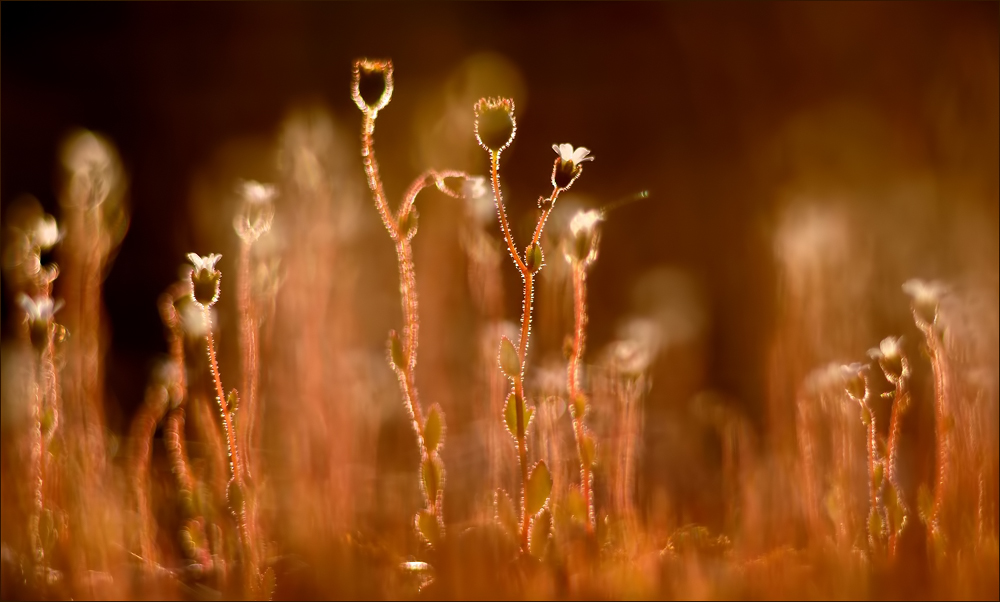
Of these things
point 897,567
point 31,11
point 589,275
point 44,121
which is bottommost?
point 897,567

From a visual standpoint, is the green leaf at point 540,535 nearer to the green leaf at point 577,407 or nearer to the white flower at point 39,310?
the green leaf at point 577,407

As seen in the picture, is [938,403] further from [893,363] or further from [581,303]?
[581,303]

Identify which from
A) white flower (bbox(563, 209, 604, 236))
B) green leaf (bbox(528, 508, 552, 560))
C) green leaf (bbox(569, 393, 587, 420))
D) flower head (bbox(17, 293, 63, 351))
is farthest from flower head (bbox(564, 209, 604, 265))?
flower head (bbox(17, 293, 63, 351))

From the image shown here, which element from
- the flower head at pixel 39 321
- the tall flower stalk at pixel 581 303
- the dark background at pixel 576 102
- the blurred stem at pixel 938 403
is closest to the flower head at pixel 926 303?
the blurred stem at pixel 938 403

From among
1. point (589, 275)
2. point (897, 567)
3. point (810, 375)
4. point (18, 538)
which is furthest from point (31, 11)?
point (897, 567)

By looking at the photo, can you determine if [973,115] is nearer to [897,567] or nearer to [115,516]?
[897,567]

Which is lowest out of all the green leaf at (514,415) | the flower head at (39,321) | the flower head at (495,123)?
the green leaf at (514,415)
